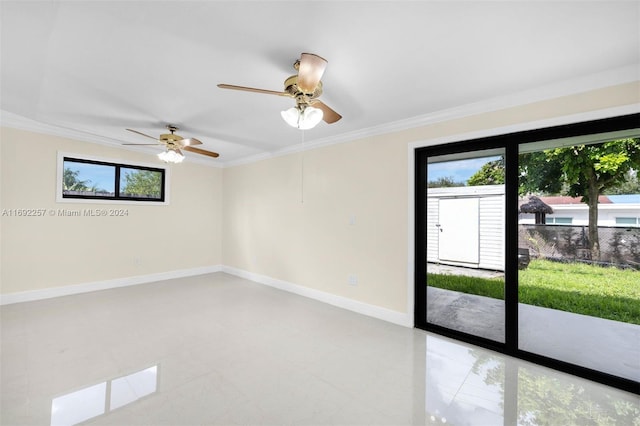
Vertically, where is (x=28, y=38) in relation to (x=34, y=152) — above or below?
above

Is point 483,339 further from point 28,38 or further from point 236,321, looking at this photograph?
point 28,38

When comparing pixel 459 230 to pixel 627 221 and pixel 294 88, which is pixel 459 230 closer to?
pixel 627 221

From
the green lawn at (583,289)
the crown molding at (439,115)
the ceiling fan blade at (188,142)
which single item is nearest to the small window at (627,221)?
the green lawn at (583,289)

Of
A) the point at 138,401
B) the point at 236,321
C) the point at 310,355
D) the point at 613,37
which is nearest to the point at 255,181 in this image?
the point at 236,321

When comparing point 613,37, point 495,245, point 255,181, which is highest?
point 613,37

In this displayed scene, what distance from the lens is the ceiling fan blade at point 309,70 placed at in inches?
61.7

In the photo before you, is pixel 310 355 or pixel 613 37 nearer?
pixel 613 37

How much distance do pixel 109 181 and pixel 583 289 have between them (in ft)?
21.1

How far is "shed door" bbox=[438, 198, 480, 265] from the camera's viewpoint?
3.89 metres

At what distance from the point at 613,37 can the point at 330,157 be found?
9.11 feet

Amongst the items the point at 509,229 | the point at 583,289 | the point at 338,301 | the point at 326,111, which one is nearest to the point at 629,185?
the point at 509,229

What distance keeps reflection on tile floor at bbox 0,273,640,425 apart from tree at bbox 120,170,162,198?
6.96ft

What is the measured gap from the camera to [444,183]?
3.71 metres

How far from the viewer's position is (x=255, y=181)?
5.11 meters
